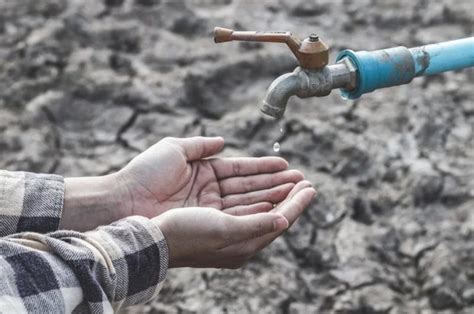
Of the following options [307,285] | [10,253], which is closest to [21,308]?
[10,253]

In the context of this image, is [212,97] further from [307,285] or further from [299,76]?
[299,76]

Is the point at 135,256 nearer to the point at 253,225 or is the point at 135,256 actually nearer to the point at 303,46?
the point at 253,225

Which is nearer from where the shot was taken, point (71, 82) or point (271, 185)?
point (271, 185)

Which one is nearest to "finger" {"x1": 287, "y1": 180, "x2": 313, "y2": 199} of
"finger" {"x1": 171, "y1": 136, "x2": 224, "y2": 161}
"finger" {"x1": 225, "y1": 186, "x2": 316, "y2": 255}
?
"finger" {"x1": 225, "y1": 186, "x2": 316, "y2": 255}

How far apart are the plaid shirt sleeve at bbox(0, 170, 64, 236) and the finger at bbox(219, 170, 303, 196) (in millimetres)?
515

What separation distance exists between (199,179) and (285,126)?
923mm

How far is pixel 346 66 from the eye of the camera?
1.77 m

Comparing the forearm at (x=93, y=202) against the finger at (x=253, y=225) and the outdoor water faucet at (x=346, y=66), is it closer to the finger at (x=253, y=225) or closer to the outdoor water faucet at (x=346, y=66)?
the finger at (x=253, y=225)

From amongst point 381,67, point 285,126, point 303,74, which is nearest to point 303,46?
point 303,74

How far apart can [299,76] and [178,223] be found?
0.48 metres

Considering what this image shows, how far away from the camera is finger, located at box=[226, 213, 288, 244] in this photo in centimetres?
199

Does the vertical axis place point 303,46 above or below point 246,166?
above

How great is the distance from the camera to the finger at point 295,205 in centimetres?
210

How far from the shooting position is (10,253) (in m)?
1.69
